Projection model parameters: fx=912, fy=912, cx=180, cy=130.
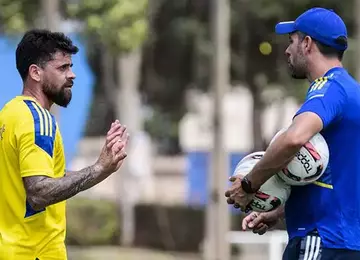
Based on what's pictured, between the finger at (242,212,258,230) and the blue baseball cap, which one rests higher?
the blue baseball cap

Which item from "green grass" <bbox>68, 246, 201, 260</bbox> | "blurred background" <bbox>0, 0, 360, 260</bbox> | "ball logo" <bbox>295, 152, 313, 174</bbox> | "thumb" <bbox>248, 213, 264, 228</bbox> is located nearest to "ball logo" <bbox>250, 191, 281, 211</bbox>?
A: "ball logo" <bbox>295, 152, 313, 174</bbox>

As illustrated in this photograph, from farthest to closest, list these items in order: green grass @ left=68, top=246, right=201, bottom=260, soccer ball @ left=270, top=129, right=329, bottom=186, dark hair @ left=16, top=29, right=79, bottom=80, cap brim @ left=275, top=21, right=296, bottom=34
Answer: green grass @ left=68, top=246, right=201, bottom=260
dark hair @ left=16, top=29, right=79, bottom=80
cap brim @ left=275, top=21, right=296, bottom=34
soccer ball @ left=270, top=129, right=329, bottom=186

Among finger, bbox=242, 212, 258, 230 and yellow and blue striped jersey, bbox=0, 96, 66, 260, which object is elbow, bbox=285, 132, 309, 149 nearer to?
finger, bbox=242, 212, 258, 230

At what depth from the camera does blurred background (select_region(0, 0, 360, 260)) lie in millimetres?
9727

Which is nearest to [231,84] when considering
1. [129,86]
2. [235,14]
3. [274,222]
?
[129,86]

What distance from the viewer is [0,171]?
14.4ft

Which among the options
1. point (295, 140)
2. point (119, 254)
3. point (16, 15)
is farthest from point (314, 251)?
point (119, 254)

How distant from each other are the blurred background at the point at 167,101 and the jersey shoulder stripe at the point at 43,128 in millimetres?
4308

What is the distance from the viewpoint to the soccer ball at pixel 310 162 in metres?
4.12

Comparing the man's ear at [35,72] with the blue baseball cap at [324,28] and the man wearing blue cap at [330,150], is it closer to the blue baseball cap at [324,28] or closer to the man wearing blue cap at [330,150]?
the man wearing blue cap at [330,150]

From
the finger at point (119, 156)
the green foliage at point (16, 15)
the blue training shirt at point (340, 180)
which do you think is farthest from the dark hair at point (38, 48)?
the green foliage at point (16, 15)

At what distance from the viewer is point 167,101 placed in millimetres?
16797

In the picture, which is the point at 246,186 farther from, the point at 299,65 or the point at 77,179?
the point at 77,179

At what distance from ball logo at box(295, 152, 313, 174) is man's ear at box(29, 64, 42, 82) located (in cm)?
135
